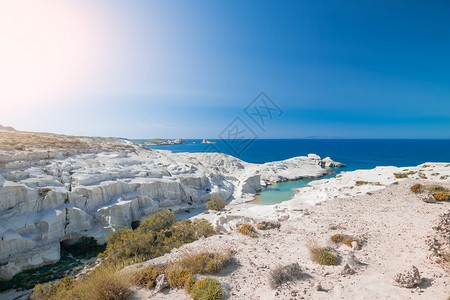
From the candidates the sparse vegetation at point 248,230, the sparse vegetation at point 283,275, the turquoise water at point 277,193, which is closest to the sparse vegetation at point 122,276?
the sparse vegetation at point 283,275

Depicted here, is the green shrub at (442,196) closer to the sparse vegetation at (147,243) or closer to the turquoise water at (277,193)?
the sparse vegetation at (147,243)

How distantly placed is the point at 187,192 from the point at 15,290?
20555 millimetres

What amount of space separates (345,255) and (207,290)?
673 centimetres

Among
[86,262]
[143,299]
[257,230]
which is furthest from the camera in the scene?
[86,262]

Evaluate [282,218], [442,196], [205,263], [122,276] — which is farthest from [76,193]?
[442,196]

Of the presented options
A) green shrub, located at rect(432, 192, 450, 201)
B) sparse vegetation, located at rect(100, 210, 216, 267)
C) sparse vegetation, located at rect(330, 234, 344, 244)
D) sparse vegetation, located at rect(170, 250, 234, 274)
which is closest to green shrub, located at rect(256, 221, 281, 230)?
sparse vegetation, located at rect(100, 210, 216, 267)

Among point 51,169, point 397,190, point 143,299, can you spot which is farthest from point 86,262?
point 397,190

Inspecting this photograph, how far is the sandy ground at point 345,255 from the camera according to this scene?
21.7ft

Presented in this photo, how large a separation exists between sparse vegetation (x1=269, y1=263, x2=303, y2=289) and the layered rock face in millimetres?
20326

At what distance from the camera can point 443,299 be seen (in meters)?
5.79

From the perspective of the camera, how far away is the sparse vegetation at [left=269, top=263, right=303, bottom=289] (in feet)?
23.5

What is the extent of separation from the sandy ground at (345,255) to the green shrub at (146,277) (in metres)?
0.31

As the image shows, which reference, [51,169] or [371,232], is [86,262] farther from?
[371,232]

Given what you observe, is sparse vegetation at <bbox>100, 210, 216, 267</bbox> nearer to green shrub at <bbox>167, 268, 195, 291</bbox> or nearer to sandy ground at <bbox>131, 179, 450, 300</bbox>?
sandy ground at <bbox>131, 179, 450, 300</bbox>
